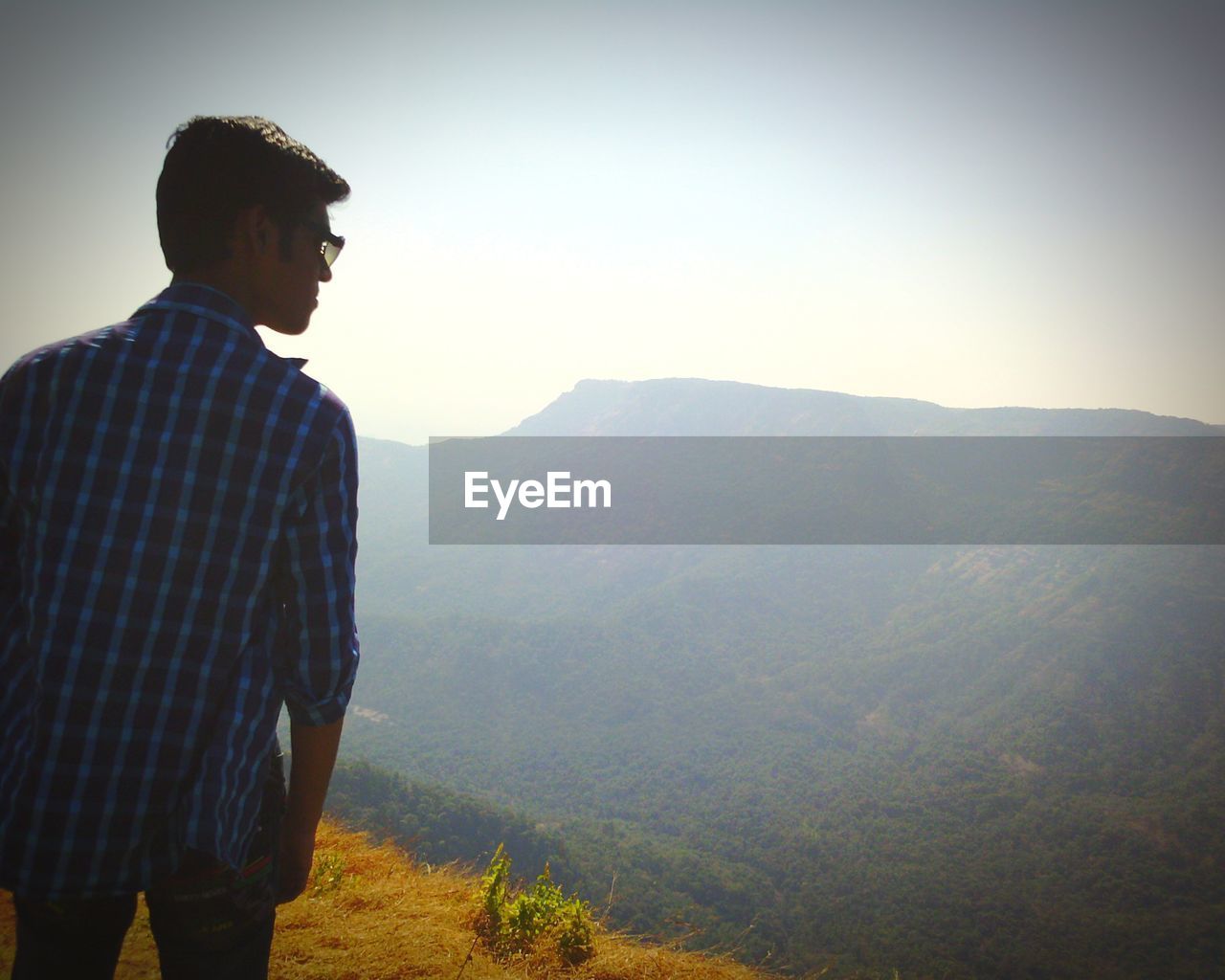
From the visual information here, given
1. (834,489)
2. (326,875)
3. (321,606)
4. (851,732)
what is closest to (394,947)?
(326,875)

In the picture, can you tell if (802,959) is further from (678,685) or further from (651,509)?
(651,509)

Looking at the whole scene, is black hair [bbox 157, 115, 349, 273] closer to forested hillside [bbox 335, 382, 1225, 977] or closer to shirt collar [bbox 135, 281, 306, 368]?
shirt collar [bbox 135, 281, 306, 368]

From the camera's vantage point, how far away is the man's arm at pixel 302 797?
114 centimetres

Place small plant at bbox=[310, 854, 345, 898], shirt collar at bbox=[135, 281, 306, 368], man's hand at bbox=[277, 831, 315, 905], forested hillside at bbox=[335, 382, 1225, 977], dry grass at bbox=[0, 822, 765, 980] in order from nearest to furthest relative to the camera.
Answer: shirt collar at bbox=[135, 281, 306, 368] < man's hand at bbox=[277, 831, 315, 905] < dry grass at bbox=[0, 822, 765, 980] < small plant at bbox=[310, 854, 345, 898] < forested hillside at bbox=[335, 382, 1225, 977]

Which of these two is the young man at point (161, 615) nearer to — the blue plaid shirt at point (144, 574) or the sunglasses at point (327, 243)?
the blue plaid shirt at point (144, 574)

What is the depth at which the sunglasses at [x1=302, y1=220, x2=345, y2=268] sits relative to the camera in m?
1.29

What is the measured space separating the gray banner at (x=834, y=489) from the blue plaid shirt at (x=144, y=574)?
14244 cm

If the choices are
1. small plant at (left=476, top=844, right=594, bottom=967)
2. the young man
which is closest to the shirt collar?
the young man

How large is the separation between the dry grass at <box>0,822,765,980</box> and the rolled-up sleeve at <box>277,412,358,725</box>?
2.79 metres

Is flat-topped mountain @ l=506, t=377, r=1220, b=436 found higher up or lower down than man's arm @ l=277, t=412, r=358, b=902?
higher up

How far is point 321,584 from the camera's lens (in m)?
1.08

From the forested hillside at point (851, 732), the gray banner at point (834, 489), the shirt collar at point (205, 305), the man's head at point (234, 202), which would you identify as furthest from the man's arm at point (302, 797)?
the gray banner at point (834, 489)

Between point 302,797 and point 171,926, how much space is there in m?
0.25

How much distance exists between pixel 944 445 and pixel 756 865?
107m
